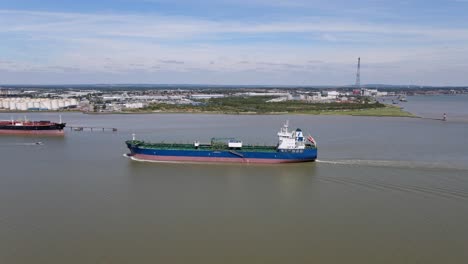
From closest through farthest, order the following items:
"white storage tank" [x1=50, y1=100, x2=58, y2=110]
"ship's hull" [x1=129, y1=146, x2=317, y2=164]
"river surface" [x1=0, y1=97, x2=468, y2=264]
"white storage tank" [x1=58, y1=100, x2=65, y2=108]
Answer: "river surface" [x1=0, y1=97, x2=468, y2=264], "ship's hull" [x1=129, y1=146, x2=317, y2=164], "white storage tank" [x1=50, y1=100, x2=58, y2=110], "white storage tank" [x1=58, y1=100, x2=65, y2=108]

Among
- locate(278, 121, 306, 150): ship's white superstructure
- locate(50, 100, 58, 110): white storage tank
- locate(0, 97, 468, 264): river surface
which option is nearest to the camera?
locate(0, 97, 468, 264): river surface

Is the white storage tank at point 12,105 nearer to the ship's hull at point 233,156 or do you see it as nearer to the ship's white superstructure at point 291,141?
the ship's hull at point 233,156

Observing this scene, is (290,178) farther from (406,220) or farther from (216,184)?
(406,220)

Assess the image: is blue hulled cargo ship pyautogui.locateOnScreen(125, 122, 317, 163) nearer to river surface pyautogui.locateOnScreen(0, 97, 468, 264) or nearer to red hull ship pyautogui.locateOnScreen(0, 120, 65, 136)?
river surface pyautogui.locateOnScreen(0, 97, 468, 264)

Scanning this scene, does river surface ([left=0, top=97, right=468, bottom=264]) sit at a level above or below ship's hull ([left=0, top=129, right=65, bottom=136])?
below

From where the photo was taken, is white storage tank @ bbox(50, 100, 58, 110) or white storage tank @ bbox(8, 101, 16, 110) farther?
white storage tank @ bbox(50, 100, 58, 110)

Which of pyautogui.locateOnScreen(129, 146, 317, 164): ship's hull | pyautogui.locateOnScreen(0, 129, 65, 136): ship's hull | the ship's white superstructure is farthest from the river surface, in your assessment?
pyautogui.locateOnScreen(0, 129, 65, 136): ship's hull

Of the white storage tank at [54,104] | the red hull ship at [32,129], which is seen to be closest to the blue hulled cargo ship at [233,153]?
the red hull ship at [32,129]

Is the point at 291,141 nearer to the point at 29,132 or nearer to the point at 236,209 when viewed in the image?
the point at 236,209

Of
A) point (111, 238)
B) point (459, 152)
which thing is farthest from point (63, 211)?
point (459, 152)
